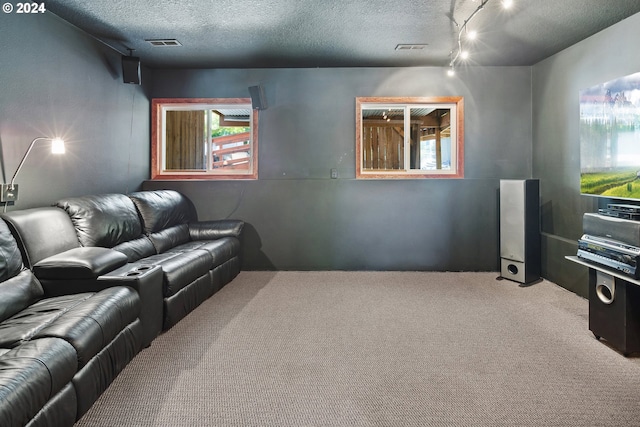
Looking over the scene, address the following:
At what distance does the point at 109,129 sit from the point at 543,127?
4.90 metres

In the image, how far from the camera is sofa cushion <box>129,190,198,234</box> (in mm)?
3758

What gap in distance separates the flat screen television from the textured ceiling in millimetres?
740

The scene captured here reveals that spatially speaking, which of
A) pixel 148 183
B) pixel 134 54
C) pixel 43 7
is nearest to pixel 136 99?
pixel 134 54

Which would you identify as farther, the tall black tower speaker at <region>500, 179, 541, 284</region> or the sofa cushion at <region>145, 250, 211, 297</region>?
the tall black tower speaker at <region>500, 179, 541, 284</region>

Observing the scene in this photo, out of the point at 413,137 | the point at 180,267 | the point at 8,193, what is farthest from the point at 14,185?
the point at 413,137

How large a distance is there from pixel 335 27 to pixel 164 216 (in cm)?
260

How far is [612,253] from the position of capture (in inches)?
96.0

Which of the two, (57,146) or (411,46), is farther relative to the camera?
(411,46)

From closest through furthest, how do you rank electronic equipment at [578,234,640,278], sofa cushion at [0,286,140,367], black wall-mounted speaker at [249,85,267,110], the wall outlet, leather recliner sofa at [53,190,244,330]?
sofa cushion at [0,286,140,367], electronic equipment at [578,234,640,278], the wall outlet, leather recliner sofa at [53,190,244,330], black wall-mounted speaker at [249,85,267,110]

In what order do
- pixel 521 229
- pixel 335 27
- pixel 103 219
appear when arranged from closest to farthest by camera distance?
pixel 103 219 < pixel 335 27 < pixel 521 229

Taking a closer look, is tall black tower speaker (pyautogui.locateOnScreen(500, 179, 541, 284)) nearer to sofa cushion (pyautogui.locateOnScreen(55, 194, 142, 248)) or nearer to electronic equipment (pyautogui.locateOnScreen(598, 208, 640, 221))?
electronic equipment (pyautogui.locateOnScreen(598, 208, 640, 221))

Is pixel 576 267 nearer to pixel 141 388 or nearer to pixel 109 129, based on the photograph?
pixel 141 388

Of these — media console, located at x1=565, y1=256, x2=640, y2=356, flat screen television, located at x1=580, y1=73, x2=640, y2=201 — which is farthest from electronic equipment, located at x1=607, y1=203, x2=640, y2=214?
media console, located at x1=565, y1=256, x2=640, y2=356

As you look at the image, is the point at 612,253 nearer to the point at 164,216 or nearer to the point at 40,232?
the point at 40,232
